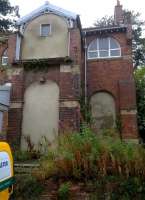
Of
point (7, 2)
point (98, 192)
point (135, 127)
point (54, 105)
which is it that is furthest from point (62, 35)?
point (98, 192)

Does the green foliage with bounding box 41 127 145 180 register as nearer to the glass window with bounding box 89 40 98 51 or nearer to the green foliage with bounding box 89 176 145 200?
the green foliage with bounding box 89 176 145 200

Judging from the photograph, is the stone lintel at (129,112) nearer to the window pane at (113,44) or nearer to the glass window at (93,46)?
the window pane at (113,44)

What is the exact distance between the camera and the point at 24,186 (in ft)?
26.9

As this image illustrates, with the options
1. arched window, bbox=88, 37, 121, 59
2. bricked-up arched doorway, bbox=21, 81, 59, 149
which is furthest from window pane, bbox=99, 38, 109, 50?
bricked-up arched doorway, bbox=21, 81, 59, 149

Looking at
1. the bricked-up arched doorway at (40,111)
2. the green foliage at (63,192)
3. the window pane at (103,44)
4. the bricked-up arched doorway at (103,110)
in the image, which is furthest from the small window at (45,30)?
the green foliage at (63,192)

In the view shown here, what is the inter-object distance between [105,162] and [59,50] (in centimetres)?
956

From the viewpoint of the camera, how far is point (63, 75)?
49.5ft

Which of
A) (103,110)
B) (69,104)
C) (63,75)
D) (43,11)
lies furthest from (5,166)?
(43,11)

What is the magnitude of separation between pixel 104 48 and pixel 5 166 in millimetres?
15491

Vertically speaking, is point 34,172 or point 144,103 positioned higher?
point 144,103

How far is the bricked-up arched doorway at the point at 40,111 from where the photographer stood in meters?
14.6

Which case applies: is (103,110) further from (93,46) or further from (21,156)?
(21,156)

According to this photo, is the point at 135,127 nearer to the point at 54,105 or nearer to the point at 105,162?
the point at 54,105

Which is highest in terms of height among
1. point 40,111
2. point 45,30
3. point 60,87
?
point 45,30
